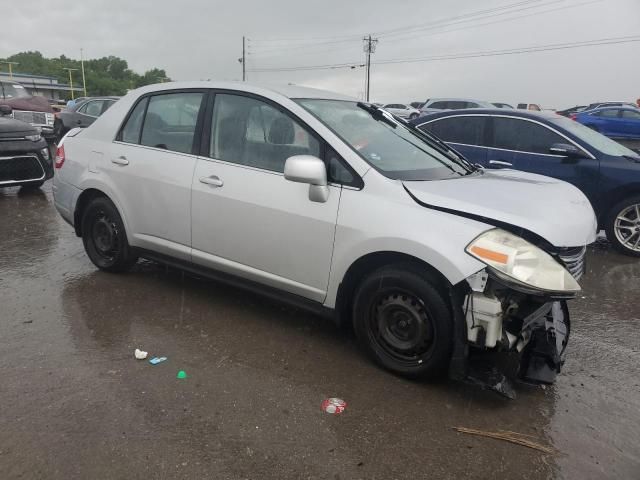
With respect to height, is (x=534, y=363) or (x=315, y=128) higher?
(x=315, y=128)

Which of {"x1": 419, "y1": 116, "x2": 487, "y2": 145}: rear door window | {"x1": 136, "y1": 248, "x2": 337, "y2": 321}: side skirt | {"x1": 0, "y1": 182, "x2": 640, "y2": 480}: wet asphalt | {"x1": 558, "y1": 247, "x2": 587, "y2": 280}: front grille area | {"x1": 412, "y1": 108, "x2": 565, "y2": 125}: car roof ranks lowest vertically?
{"x1": 0, "y1": 182, "x2": 640, "y2": 480}: wet asphalt

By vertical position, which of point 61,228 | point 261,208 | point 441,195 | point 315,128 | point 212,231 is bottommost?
point 61,228

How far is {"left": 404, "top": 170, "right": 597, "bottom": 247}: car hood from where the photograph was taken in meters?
2.83

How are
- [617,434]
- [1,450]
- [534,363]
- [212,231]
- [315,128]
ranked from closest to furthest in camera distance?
1. [1,450]
2. [617,434]
3. [534,363]
4. [315,128]
5. [212,231]

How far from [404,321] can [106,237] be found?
303 centimetres

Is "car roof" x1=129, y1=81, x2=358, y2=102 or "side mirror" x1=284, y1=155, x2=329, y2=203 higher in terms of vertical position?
"car roof" x1=129, y1=81, x2=358, y2=102

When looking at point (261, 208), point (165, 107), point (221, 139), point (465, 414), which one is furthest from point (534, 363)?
point (165, 107)

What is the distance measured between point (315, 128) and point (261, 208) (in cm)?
66

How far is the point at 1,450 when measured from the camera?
2.40 metres

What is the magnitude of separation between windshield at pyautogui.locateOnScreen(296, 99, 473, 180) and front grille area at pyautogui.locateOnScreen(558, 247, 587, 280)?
3.17 ft

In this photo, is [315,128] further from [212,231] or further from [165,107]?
[165,107]

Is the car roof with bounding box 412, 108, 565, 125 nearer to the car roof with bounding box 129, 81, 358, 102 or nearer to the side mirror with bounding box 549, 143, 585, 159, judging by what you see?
the side mirror with bounding box 549, 143, 585, 159

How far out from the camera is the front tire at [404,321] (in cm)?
289

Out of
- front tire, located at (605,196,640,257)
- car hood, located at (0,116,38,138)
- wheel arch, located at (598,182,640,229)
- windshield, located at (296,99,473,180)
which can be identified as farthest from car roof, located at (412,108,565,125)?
car hood, located at (0,116,38,138)
